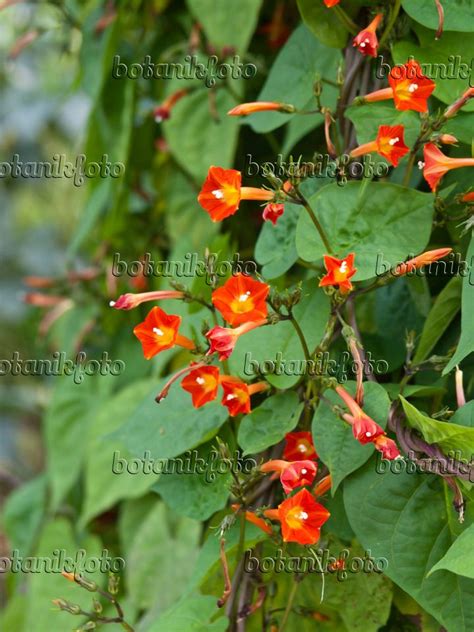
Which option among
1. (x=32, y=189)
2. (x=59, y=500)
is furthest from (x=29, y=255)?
(x=59, y=500)

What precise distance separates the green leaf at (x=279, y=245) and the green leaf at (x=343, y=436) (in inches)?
5.8

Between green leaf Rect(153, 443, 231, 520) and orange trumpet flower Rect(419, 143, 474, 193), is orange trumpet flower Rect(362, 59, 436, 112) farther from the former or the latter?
green leaf Rect(153, 443, 231, 520)

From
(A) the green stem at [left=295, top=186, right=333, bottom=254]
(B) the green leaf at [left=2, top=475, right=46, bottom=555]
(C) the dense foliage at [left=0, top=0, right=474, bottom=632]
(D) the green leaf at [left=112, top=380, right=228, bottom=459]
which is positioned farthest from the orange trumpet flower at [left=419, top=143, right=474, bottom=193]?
(B) the green leaf at [left=2, top=475, right=46, bottom=555]

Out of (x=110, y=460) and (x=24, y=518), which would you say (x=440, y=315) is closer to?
(x=110, y=460)

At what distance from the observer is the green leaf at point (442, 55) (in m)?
0.83

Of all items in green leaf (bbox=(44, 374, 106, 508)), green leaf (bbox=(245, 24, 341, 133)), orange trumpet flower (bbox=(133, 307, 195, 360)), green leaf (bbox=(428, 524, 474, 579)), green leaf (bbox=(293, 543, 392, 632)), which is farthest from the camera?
green leaf (bbox=(44, 374, 106, 508))

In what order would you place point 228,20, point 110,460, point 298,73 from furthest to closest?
point 110,460, point 228,20, point 298,73

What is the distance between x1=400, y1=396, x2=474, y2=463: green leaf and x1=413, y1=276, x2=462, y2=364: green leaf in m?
0.11

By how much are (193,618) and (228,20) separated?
826mm

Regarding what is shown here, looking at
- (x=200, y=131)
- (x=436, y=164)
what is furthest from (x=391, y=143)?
(x=200, y=131)

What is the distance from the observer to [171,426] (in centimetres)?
89

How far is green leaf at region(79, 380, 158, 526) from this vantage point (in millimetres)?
1311

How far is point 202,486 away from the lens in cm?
87

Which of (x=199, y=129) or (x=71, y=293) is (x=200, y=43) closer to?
(x=199, y=129)
